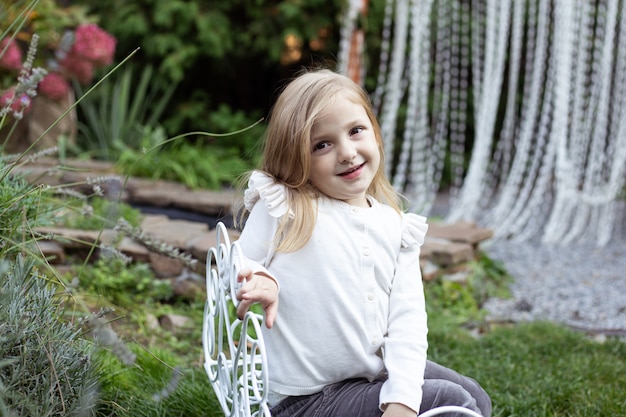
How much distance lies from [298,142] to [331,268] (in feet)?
0.90

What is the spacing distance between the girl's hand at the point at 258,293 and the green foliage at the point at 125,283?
1.33 metres

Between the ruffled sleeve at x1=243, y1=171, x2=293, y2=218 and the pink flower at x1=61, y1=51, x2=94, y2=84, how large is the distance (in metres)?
3.68

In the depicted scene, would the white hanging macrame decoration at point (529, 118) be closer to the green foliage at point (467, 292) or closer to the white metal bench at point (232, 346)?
the green foliage at point (467, 292)

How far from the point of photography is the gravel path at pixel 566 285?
138 inches

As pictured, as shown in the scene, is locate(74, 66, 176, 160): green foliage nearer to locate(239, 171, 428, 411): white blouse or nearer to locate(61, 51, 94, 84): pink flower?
locate(61, 51, 94, 84): pink flower

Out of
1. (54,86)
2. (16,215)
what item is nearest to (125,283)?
(16,215)

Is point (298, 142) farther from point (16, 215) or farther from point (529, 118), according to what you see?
point (529, 118)

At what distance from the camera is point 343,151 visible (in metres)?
1.55

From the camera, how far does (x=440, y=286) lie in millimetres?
3648

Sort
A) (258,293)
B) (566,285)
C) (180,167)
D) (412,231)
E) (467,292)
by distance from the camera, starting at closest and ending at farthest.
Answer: (258,293), (412,231), (467,292), (566,285), (180,167)

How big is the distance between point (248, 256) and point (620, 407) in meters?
1.20

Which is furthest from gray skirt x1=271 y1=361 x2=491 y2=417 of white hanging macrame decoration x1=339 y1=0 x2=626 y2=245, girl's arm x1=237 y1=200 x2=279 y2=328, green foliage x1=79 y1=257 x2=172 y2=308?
white hanging macrame decoration x1=339 y1=0 x2=626 y2=245

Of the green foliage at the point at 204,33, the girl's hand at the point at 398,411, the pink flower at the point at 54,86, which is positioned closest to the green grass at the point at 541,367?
the girl's hand at the point at 398,411

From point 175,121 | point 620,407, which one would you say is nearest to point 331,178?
point 620,407
